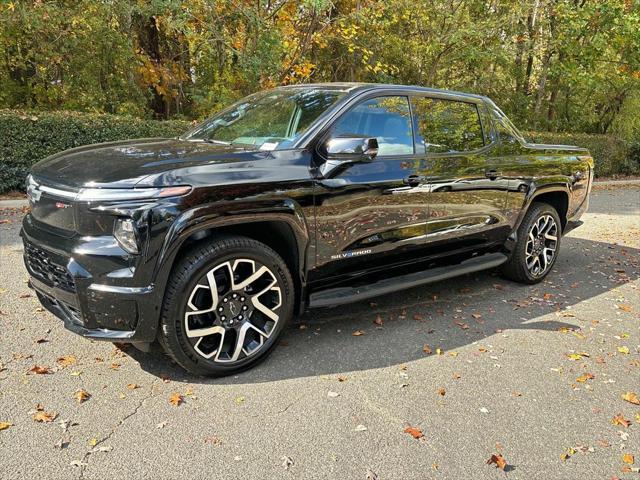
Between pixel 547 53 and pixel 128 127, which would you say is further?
pixel 547 53

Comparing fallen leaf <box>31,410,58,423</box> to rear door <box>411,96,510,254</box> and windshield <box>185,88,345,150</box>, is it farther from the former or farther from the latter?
rear door <box>411,96,510,254</box>

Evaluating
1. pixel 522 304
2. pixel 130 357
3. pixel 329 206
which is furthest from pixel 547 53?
pixel 130 357

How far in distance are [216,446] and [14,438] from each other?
3.26 ft

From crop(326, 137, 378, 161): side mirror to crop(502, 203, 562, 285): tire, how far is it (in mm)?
2470

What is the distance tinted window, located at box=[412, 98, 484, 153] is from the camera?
4.12 meters

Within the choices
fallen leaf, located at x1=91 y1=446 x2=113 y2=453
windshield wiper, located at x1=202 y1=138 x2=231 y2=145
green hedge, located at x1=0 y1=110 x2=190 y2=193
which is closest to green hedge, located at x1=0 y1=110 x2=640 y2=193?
green hedge, located at x1=0 y1=110 x2=190 y2=193

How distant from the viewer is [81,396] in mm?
2906

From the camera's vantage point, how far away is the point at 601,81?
51.4 ft

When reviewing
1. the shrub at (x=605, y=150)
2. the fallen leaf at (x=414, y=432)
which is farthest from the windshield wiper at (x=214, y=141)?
the shrub at (x=605, y=150)

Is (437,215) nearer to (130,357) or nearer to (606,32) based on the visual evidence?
(130,357)

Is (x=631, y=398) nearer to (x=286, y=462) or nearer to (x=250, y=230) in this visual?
(x=286, y=462)

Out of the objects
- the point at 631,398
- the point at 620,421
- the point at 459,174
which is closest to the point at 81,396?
the point at 620,421

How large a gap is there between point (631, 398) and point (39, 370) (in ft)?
12.1

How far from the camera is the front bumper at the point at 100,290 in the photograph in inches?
109
